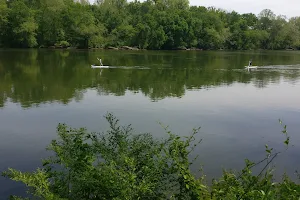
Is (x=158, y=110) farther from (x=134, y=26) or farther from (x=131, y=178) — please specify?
(x=134, y=26)

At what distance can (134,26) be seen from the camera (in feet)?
254

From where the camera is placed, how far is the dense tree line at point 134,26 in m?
64.5

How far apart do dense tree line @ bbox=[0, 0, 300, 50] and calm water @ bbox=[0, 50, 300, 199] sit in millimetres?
40229

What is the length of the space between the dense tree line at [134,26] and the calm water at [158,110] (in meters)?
40.2

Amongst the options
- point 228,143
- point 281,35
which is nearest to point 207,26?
point 281,35

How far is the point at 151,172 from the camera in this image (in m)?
5.82

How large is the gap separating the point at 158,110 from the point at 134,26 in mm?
64440

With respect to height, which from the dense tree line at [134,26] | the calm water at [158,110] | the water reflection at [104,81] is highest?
the dense tree line at [134,26]

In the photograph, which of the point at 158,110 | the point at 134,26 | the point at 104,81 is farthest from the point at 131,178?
the point at 134,26

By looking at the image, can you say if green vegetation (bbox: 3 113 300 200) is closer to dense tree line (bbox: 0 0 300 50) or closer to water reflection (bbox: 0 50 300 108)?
water reflection (bbox: 0 50 300 108)

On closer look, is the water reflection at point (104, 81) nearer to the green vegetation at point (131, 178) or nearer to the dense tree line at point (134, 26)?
the green vegetation at point (131, 178)

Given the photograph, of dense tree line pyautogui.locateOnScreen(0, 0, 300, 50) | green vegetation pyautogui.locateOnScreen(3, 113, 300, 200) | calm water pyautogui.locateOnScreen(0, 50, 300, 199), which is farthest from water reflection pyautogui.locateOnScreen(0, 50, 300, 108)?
dense tree line pyautogui.locateOnScreen(0, 0, 300, 50)

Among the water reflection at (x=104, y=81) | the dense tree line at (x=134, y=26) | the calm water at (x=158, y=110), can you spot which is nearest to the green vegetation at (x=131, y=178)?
the calm water at (x=158, y=110)

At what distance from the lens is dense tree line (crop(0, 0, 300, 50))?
212 feet
